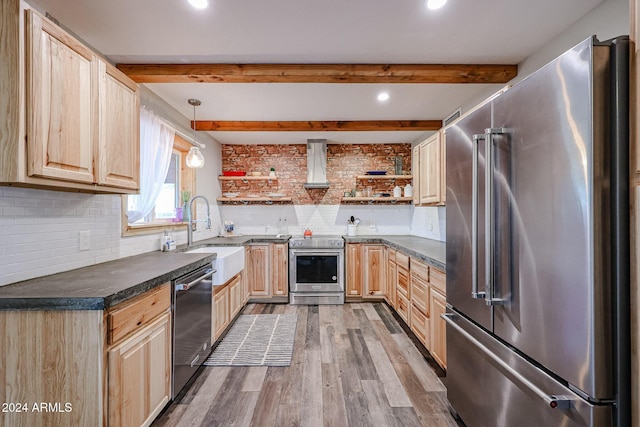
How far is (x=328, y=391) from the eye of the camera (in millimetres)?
2129

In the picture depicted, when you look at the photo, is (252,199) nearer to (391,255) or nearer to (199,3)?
(391,255)

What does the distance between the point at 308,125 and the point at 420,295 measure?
254 centimetres

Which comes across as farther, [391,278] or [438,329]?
[391,278]

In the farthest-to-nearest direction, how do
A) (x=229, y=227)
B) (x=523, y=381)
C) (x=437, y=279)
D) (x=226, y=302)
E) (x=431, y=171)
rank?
(x=229, y=227)
(x=431, y=171)
(x=226, y=302)
(x=437, y=279)
(x=523, y=381)

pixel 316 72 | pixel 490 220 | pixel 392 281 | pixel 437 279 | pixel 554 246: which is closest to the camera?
pixel 554 246

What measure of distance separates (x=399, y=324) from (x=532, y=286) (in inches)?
98.3

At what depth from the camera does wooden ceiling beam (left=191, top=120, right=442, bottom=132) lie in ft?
12.8

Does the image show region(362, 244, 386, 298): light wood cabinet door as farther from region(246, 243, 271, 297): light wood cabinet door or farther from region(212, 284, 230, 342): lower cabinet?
region(212, 284, 230, 342): lower cabinet

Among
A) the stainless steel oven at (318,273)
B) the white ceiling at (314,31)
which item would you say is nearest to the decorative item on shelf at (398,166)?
the stainless steel oven at (318,273)

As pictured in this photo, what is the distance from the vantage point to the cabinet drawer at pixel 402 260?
10.4 ft

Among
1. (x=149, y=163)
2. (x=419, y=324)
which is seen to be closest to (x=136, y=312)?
(x=149, y=163)

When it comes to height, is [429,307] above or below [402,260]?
below

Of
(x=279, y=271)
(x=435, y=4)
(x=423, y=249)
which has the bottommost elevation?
(x=279, y=271)

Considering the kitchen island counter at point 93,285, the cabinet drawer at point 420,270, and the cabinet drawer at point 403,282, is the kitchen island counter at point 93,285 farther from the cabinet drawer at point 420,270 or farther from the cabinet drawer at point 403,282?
the cabinet drawer at point 403,282
